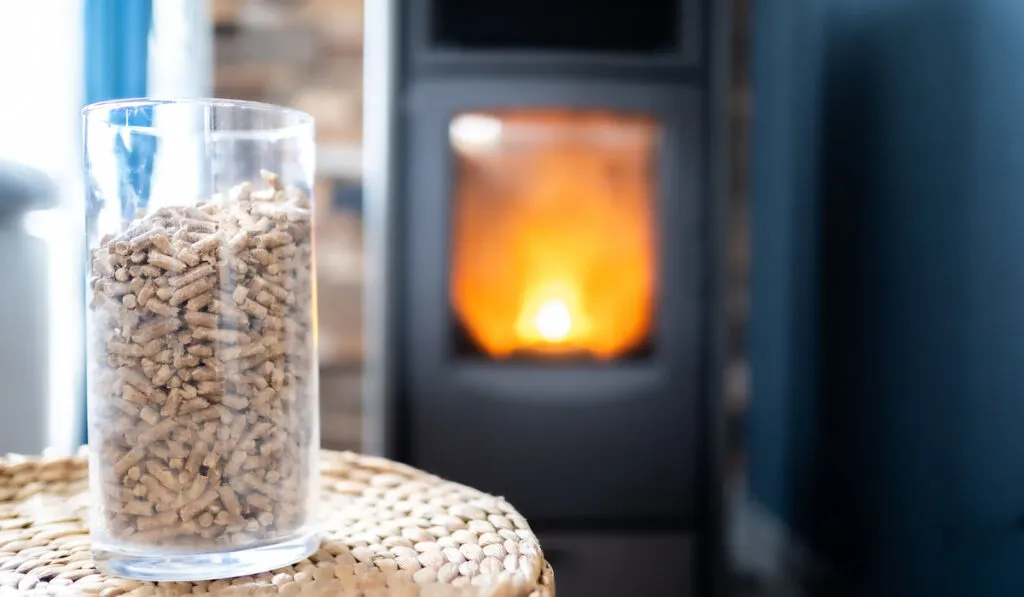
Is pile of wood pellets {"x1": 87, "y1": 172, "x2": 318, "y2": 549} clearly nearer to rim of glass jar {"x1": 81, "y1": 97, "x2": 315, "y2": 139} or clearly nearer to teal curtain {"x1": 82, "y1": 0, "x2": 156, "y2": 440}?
rim of glass jar {"x1": 81, "y1": 97, "x2": 315, "y2": 139}

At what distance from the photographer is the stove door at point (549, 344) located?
1220 millimetres

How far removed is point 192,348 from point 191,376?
2cm

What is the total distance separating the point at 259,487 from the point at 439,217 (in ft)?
2.51

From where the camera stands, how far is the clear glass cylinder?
476 mm

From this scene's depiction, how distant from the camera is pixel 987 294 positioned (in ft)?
3.19

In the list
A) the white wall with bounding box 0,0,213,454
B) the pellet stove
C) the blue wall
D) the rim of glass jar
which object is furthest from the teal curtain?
the blue wall

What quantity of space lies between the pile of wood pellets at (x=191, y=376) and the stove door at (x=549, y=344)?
72cm

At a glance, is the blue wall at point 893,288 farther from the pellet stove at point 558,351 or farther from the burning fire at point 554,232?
the burning fire at point 554,232

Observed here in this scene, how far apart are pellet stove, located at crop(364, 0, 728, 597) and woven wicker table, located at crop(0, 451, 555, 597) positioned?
499 mm

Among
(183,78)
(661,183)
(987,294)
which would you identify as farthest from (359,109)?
(987,294)

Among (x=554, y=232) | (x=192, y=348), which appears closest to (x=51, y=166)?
(x=554, y=232)

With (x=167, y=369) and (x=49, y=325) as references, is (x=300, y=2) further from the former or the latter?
(x=167, y=369)

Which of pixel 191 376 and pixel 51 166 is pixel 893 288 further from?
pixel 51 166

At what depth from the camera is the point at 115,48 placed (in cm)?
117
